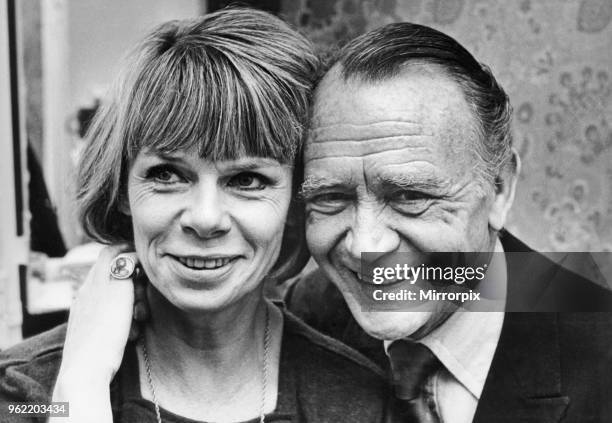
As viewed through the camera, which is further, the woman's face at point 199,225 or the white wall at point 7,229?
the white wall at point 7,229

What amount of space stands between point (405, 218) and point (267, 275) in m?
0.22

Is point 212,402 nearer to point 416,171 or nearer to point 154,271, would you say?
point 154,271

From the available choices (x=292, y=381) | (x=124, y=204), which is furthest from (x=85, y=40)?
(x=292, y=381)

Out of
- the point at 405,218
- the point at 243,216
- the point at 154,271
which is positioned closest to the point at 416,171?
the point at 405,218

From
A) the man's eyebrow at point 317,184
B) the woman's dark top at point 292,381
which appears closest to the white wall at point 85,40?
the woman's dark top at point 292,381

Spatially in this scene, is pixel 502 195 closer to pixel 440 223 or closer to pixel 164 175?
pixel 440 223

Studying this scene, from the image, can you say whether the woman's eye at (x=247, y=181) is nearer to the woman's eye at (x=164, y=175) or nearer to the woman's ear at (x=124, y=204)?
the woman's eye at (x=164, y=175)

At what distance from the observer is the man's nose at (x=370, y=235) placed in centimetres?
96

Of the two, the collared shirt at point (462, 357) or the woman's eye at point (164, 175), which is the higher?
the woman's eye at point (164, 175)

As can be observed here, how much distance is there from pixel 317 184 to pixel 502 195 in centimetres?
28

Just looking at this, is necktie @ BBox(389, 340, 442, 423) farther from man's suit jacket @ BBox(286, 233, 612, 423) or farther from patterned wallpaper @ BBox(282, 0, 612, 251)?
patterned wallpaper @ BBox(282, 0, 612, 251)

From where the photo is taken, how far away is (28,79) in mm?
1130

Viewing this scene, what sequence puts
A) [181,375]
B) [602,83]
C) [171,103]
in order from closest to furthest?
[171,103]
[181,375]
[602,83]

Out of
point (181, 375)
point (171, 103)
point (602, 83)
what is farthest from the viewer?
point (602, 83)
